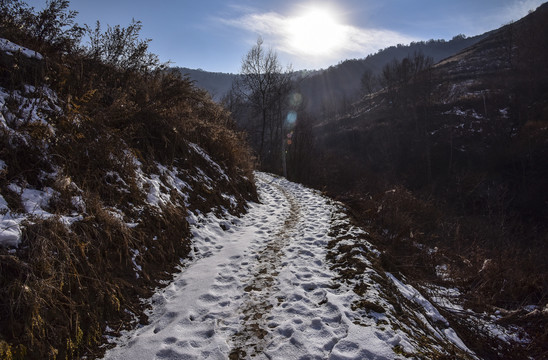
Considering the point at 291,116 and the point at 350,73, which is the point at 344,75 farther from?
the point at 291,116

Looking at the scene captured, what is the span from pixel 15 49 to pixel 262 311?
5.68m

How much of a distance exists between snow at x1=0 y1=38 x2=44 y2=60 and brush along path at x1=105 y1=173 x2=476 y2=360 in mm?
4037

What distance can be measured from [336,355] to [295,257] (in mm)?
2565

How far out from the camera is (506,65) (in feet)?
177

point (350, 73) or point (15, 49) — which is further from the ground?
point (350, 73)

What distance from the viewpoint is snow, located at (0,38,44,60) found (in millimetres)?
4415

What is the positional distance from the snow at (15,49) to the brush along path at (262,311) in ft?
13.2

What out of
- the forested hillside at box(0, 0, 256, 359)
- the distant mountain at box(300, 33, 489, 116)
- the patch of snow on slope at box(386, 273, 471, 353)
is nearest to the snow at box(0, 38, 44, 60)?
the forested hillside at box(0, 0, 256, 359)

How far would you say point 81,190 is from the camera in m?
3.89

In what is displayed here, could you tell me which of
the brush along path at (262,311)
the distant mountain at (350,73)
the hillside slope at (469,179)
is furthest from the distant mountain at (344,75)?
the brush along path at (262,311)

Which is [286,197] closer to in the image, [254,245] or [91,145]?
[254,245]

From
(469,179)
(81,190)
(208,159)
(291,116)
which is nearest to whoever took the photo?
(81,190)

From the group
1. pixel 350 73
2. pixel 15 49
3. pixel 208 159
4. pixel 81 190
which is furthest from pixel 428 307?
pixel 350 73

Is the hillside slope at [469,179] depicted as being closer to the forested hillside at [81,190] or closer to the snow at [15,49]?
the forested hillside at [81,190]
